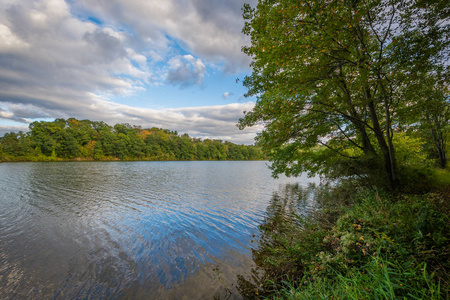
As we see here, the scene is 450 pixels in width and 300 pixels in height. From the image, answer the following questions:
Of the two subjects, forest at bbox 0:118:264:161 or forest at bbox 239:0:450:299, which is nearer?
forest at bbox 239:0:450:299

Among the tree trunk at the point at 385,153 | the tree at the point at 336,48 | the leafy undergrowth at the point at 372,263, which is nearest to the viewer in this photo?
the leafy undergrowth at the point at 372,263

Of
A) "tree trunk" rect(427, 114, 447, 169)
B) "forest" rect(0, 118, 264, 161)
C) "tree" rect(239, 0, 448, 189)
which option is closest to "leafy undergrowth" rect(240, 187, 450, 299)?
"tree" rect(239, 0, 448, 189)

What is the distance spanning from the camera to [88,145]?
81688 millimetres

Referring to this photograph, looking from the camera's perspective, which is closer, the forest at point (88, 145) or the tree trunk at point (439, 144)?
the tree trunk at point (439, 144)

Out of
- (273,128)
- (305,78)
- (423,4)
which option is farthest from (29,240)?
(423,4)

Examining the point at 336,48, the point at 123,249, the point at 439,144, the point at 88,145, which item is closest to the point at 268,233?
the point at 123,249

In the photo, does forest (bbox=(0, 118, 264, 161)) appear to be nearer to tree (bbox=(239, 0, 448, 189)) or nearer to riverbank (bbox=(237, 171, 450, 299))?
tree (bbox=(239, 0, 448, 189))

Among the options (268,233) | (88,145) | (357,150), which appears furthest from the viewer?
(88,145)

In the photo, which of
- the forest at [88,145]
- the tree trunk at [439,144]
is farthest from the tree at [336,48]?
the forest at [88,145]

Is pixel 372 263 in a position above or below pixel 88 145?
below

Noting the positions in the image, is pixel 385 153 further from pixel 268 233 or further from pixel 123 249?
pixel 123 249

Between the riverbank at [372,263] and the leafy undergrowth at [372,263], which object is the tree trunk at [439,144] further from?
the leafy undergrowth at [372,263]

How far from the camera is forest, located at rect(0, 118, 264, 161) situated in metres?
65.3

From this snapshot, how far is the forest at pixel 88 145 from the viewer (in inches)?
2571
